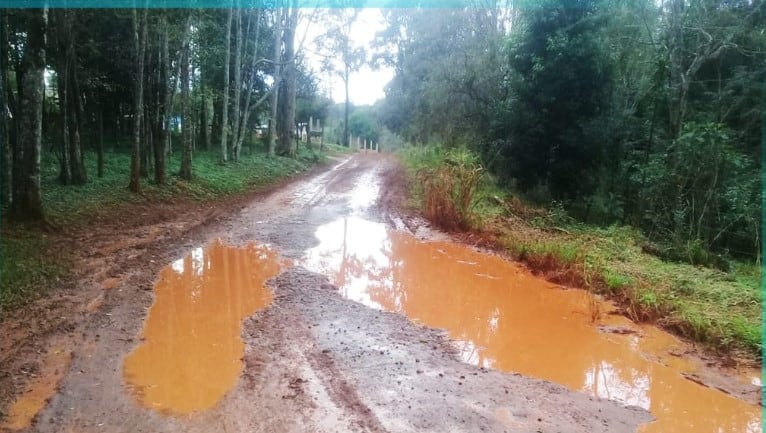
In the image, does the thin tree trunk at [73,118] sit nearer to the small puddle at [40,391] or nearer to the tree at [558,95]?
the small puddle at [40,391]

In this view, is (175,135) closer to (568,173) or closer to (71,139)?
(71,139)

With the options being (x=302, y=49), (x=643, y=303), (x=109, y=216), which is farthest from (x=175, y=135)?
(x=643, y=303)

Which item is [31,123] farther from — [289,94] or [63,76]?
[289,94]

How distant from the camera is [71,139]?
10641 millimetres

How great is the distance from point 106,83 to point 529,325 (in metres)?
15.9

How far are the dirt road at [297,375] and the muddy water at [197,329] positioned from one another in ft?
0.34

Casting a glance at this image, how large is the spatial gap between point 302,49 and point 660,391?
73.8 feet

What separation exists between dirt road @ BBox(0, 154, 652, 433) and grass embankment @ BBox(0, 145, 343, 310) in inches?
17.3

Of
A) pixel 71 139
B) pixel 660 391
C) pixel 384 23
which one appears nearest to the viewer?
pixel 660 391

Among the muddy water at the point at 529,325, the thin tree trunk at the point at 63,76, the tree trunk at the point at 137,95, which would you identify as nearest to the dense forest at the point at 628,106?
the muddy water at the point at 529,325

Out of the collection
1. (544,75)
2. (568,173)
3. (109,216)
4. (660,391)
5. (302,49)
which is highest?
(302,49)

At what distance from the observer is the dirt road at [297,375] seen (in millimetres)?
3613

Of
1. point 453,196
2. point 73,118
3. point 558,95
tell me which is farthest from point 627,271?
point 73,118

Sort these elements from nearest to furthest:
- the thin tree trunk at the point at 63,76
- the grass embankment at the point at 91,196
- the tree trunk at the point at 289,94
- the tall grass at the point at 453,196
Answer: the grass embankment at the point at 91,196, the thin tree trunk at the point at 63,76, the tall grass at the point at 453,196, the tree trunk at the point at 289,94
